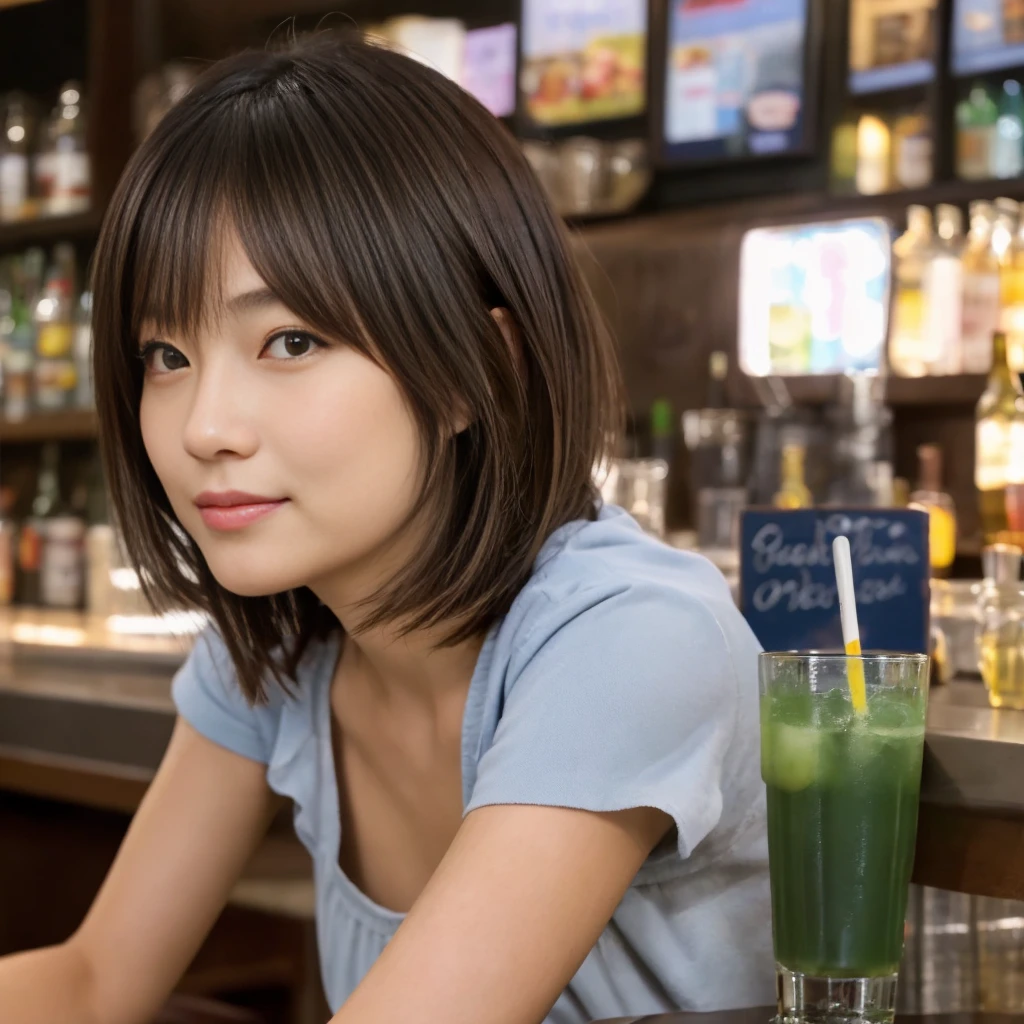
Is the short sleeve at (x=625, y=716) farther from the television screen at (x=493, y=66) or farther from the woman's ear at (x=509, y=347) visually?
the television screen at (x=493, y=66)

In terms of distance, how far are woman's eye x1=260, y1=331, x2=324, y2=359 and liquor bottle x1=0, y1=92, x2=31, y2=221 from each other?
3.12m

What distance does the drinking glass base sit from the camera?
2.90ft

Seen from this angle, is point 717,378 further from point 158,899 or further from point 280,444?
point 280,444

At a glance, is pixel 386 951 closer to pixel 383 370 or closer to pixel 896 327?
pixel 383 370

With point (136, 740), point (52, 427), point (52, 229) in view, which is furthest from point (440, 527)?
point (52, 229)

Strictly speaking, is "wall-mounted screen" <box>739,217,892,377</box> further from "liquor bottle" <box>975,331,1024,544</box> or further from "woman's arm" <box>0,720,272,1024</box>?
"woman's arm" <box>0,720,272,1024</box>

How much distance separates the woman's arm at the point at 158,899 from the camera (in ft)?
3.93

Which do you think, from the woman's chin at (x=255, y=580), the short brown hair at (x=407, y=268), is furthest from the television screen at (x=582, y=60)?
the woman's chin at (x=255, y=580)

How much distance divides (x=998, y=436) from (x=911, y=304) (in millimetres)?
595

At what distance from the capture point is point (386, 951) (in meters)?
0.88

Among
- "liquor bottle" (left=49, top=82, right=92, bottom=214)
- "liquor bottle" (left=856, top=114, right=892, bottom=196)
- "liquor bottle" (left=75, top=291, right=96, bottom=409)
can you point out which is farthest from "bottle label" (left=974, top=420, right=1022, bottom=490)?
"liquor bottle" (left=49, top=82, right=92, bottom=214)

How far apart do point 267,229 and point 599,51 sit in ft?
7.84

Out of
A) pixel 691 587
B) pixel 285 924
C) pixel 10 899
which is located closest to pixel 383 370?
pixel 691 587

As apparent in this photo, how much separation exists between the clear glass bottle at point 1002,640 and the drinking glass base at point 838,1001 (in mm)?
476
